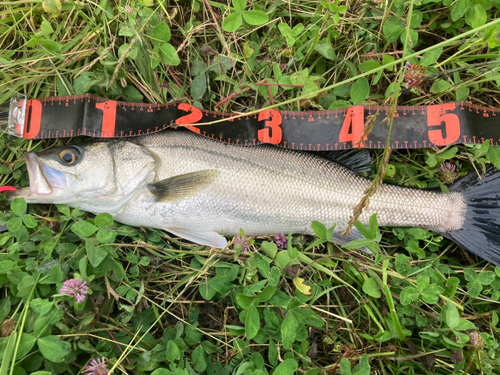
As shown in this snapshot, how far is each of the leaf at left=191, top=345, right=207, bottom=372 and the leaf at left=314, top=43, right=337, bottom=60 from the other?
2292 millimetres

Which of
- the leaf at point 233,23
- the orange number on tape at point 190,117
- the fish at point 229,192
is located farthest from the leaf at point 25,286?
the leaf at point 233,23

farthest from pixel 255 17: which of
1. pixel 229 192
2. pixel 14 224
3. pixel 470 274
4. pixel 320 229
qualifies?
pixel 470 274

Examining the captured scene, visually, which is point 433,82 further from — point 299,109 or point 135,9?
point 135,9

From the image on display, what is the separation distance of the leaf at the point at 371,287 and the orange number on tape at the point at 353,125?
101 cm

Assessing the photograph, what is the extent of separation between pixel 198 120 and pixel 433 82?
1.92 m

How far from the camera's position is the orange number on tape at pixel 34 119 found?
2.55 metres

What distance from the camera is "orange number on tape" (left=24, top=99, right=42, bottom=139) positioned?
2.55 m

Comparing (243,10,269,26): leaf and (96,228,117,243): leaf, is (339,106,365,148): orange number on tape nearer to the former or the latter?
(243,10,269,26): leaf

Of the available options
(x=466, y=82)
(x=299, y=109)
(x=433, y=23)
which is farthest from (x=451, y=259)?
(x=433, y=23)

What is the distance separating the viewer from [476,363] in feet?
6.85

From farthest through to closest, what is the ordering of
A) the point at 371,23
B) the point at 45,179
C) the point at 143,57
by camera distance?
the point at 371,23 < the point at 143,57 < the point at 45,179

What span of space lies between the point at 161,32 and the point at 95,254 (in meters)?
1.65

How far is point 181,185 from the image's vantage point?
2404 mm

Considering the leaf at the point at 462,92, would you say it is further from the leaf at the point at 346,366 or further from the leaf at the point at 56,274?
the leaf at the point at 56,274
